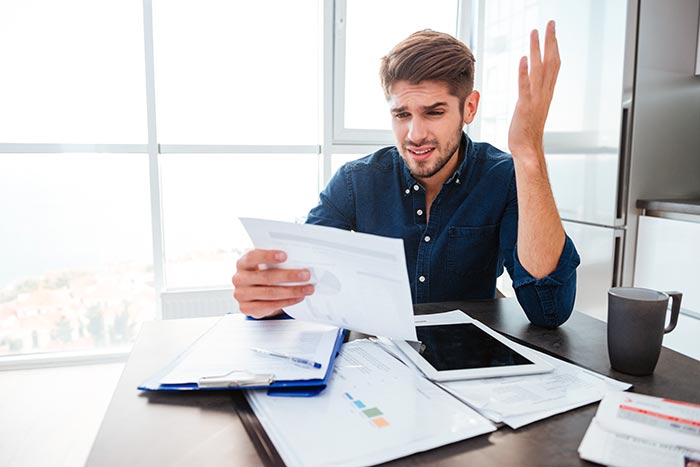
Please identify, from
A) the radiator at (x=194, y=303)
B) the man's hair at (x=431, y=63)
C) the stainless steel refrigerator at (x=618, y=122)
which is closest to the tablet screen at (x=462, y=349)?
the man's hair at (x=431, y=63)

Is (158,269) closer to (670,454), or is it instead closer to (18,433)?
(18,433)

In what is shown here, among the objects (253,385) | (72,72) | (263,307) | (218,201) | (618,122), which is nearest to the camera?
(253,385)

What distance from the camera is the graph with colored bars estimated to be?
1.88 ft

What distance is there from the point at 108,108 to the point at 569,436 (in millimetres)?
2606

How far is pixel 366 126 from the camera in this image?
2.95m

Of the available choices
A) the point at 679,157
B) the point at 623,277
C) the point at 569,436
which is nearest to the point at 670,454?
the point at 569,436

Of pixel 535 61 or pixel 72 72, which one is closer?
pixel 535 61

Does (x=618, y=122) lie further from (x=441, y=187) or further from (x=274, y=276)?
(x=274, y=276)

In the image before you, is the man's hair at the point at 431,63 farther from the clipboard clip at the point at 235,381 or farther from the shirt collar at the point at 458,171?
the clipboard clip at the point at 235,381

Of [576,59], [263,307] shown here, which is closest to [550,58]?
[263,307]

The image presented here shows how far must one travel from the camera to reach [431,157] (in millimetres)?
1402

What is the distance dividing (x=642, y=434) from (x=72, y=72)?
2738mm

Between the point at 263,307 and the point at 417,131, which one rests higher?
the point at 417,131

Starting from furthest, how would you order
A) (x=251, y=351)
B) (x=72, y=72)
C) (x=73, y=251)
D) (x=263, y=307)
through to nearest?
(x=73, y=251), (x=72, y=72), (x=263, y=307), (x=251, y=351)
